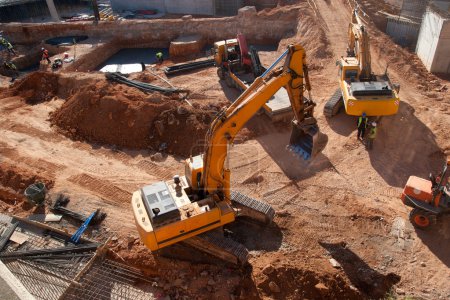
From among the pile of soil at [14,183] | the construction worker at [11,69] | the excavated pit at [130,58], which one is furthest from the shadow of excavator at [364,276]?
the construction worker at [11,69]

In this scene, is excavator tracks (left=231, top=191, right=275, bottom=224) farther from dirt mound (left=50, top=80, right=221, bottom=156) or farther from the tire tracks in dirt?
dirt mound (left=50, top=80, right=221, bottom=156)

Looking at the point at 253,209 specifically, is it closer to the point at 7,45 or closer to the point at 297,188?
the point at 297,188

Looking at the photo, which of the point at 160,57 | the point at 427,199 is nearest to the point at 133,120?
the point at 160,57

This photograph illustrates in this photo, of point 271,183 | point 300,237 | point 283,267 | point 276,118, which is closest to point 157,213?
point 283,267

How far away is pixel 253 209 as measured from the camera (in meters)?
10.4

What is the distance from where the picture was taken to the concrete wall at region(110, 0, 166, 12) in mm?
31984

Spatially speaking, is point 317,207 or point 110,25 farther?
point 110,25

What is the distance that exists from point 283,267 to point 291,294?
0.67m

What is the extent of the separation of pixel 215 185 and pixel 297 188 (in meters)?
3.86

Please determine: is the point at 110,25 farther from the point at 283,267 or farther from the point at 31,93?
the point at 283,267

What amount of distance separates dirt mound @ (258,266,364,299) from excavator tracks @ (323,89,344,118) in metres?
7.99

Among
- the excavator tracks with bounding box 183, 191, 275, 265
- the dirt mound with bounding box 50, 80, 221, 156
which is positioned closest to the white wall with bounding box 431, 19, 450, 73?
the dirt mound with bounding box 50, 80, 221, 156

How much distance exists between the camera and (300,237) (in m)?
10.4

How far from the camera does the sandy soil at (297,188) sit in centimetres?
918
